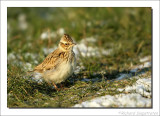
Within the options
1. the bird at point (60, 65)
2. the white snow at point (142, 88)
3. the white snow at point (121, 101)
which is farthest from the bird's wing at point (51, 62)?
the white snow at point (142, 88)

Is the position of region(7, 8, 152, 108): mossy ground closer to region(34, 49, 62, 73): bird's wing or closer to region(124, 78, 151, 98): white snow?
region(124, 78, 151, 98): white snow

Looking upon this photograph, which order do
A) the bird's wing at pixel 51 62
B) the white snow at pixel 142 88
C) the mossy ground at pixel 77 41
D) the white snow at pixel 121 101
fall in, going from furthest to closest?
the bird's wing at pixel 51 62 < the mossy ground at pixel 77 41 < the white snow at pixel 142 88 < the white snow at pixel 121 101

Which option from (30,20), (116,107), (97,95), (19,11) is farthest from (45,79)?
(19,11)

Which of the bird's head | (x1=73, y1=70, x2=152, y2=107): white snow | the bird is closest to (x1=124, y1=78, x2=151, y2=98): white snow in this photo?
(x1=73, y1=70, x2=152, y2=107): white snow

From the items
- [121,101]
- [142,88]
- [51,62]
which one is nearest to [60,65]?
[51,62]

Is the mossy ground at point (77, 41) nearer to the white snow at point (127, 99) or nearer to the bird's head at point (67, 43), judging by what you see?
the white snow at point (127, 99)
